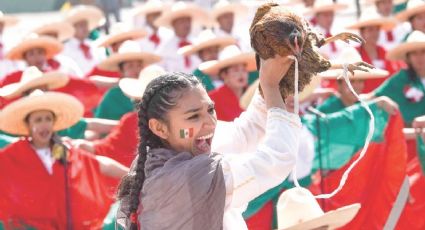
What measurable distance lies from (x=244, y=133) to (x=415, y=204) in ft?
13.1

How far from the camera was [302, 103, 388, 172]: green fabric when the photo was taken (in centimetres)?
720

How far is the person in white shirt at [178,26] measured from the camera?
36.3 feet

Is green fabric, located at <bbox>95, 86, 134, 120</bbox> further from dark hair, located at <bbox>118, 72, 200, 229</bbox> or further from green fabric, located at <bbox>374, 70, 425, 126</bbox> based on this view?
dark hair, located at <bbox>118, 72, 200, 229</bbox>

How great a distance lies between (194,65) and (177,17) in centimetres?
118

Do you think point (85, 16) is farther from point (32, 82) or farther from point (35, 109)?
point (35, 109)

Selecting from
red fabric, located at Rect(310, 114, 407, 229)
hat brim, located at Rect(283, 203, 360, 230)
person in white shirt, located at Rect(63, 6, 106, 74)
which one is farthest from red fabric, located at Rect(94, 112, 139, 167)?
person in white shirt, located at Rect(63, 6, 106, 74)

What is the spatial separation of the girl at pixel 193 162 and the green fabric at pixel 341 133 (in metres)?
3.99

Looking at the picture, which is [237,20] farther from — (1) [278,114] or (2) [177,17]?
(1) [278,114]

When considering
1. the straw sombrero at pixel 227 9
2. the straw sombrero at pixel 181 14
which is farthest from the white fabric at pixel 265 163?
the straw sombrero at pixel 227 9

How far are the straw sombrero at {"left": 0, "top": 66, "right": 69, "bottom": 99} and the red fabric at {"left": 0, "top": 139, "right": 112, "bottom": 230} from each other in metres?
1.05

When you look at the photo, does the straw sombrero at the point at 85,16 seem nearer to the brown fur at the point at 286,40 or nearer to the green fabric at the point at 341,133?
the green fabric at the point at 341,133

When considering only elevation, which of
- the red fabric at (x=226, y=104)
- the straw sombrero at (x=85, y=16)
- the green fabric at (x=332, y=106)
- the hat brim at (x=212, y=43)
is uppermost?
the straw sombrero at (x=85, y=16)

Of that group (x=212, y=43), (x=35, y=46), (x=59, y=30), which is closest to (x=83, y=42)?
(x=59, y=30)

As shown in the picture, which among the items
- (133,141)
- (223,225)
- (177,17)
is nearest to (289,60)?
(223,225)
